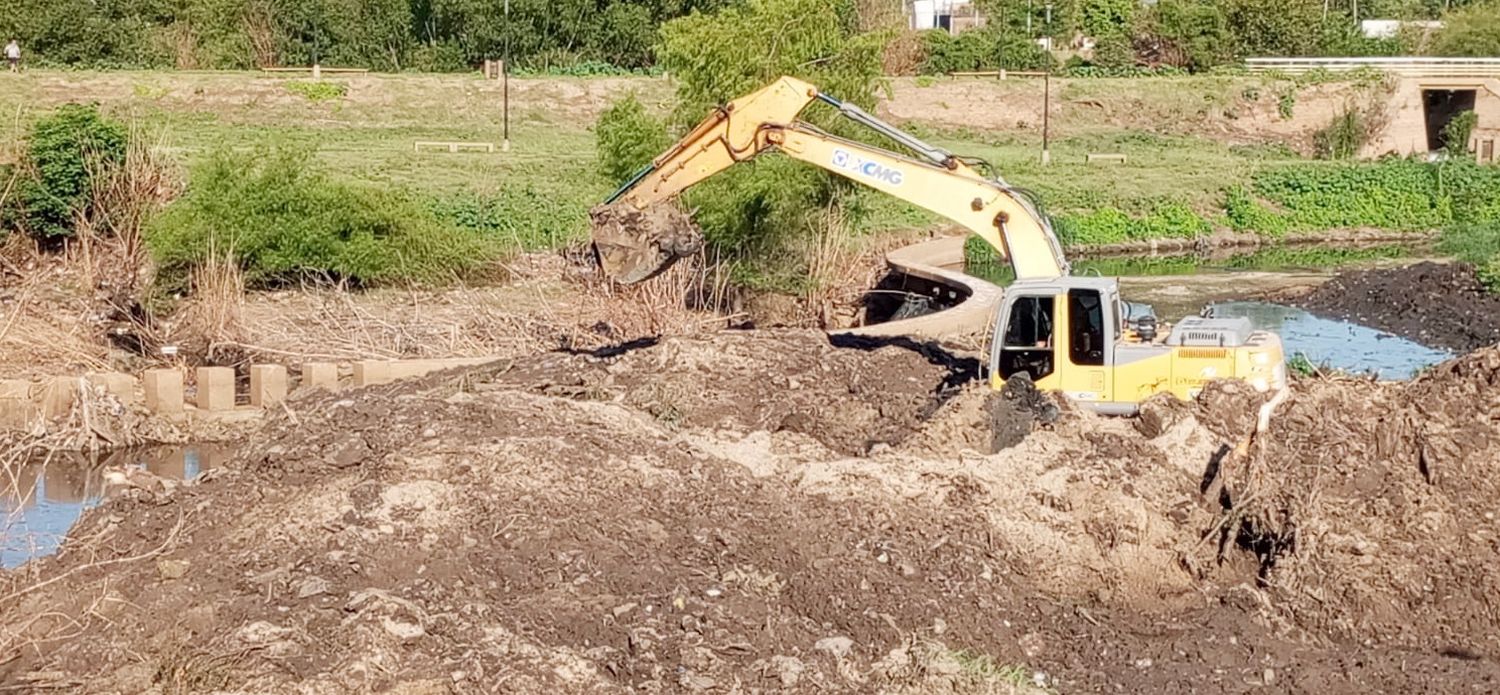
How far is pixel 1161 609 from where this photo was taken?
39.7 ft

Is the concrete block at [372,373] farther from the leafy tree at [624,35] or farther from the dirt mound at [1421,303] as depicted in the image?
the leafy tree at [624,35]

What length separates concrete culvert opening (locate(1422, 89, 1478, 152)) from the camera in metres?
58.1

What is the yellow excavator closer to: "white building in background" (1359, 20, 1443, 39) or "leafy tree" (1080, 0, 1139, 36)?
"leafy tree" (1080, 0, 1139, 36)

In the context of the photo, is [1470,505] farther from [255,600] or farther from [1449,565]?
[255,600]

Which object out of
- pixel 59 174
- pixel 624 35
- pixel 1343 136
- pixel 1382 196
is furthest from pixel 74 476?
pixel 624 35

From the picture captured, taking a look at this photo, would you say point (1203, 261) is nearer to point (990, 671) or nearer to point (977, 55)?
point (990, 671)

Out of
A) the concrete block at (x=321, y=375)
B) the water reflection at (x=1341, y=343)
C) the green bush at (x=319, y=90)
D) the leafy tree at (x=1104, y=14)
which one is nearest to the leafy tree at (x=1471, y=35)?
the leafy tree at (x=1104, y=14)

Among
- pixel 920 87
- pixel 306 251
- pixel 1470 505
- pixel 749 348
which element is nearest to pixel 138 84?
pixel 920 87

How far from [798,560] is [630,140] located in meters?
12.9

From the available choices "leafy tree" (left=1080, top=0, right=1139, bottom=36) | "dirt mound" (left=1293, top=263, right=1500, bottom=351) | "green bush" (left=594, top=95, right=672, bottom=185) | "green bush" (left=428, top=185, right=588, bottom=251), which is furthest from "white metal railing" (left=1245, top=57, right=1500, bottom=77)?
"green bush" (left=594, top=95, right=672, bottom=185)

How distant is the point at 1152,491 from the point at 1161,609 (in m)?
1.27

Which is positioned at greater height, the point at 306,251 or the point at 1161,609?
the point at 306,251

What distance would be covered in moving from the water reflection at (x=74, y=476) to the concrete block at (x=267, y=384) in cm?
95

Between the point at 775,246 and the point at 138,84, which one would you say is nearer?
the point at 775,246
